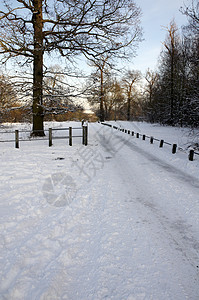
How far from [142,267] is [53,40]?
44.0ft

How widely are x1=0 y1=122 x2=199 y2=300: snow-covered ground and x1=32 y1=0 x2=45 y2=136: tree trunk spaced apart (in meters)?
6.92

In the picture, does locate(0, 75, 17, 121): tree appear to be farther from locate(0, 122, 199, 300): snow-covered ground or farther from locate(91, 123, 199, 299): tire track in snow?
locate(91, 123, 199, 299): tire track in snow

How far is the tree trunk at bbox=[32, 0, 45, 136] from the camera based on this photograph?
11420 mm

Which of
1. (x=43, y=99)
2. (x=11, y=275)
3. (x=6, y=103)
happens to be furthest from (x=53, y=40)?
(x=11, y=275)

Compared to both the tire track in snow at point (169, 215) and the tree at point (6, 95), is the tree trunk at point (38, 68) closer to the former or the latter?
the tree at point (6, 95)

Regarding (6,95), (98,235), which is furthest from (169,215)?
(6,95)

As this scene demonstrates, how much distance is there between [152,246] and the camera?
3.05m

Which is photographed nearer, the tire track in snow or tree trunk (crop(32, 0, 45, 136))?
the tire track in snow

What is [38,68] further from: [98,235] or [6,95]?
[98,235]

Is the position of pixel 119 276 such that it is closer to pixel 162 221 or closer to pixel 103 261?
pixel 103 261

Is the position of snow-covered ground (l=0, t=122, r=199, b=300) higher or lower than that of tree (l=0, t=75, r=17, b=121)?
lower

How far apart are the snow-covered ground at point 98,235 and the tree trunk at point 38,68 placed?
Result: 6.92 meters

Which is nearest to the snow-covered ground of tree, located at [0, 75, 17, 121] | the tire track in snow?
the tire track in snow

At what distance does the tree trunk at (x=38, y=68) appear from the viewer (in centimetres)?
1142
